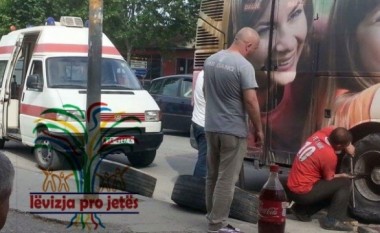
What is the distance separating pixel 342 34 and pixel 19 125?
20.7 ft

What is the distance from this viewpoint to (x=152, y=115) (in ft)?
35.5

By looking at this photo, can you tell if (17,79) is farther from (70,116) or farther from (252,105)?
(252,105)

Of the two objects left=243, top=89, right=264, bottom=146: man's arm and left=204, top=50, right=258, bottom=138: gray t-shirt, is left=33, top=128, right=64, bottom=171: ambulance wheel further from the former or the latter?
left=243, top=89, right=264, bottom=146: man's arm

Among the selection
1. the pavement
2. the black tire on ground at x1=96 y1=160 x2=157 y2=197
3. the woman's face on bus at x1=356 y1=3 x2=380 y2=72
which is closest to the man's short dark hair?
the woman's face on bus at x1=356 y1=3 x2=380 y2=72

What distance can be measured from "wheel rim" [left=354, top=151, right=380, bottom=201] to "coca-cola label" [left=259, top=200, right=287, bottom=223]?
108 inches

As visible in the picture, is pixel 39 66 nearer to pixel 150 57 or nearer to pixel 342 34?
pixel 342 34

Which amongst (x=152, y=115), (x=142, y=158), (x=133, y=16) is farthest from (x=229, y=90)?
(x=133, y=16)

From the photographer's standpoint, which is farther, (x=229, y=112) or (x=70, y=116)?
(x=70, y=116)

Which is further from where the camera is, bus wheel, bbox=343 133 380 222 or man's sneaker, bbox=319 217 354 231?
bus wheel, bbox=343 133 380 222

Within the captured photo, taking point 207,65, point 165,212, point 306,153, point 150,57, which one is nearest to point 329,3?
point 306,153

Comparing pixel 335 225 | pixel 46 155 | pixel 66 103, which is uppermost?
pixel 66 103

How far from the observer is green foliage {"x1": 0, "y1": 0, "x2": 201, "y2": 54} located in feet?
99.8

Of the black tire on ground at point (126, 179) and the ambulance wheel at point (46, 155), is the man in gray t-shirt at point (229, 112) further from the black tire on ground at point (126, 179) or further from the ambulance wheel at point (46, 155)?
the ambulance wheel at point (46, 155)

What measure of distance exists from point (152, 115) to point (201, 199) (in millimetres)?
3946
